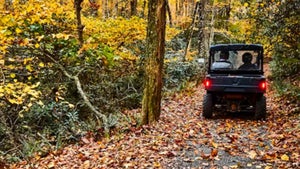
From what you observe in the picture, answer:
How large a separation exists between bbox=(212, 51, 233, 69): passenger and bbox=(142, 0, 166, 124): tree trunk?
2144 millimetres

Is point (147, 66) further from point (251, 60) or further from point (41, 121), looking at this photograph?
point (41, 121)

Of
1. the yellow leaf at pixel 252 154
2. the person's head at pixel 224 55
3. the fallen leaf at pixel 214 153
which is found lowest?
the fallen leaf at pixel 214 153

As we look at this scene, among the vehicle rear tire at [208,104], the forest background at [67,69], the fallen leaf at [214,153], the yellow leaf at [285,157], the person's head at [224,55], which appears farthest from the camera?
the person's head at [224,55]

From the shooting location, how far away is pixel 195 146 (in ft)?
23.8

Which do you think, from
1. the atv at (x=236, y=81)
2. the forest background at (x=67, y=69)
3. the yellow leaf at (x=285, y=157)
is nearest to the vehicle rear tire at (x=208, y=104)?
the atv at (x=236, y=81)

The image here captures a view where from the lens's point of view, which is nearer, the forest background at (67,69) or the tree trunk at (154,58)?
the tree trunk at (154,58)

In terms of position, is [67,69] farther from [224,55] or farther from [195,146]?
[195,146]

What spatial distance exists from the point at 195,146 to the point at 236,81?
3209mm

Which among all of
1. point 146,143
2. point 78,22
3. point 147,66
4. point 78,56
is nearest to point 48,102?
point 78,56

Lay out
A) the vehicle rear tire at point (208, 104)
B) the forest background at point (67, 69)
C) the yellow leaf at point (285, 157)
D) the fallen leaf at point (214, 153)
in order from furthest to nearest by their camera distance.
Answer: the vehicle rear tire at point (208, 104)
the forest background at point (67, 69)
the fallen leaf at point (214, 153)
the yellow leaf at point (285, 157)

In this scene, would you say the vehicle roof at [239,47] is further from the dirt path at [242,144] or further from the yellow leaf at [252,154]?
the yellow leaf at [252,154]

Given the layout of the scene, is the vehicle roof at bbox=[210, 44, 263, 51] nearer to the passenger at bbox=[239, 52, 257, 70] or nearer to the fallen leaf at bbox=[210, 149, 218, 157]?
the passenger at bbox=[239, 52, 257, 70]

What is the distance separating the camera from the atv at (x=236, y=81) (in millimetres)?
9680

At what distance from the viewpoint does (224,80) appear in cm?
985
